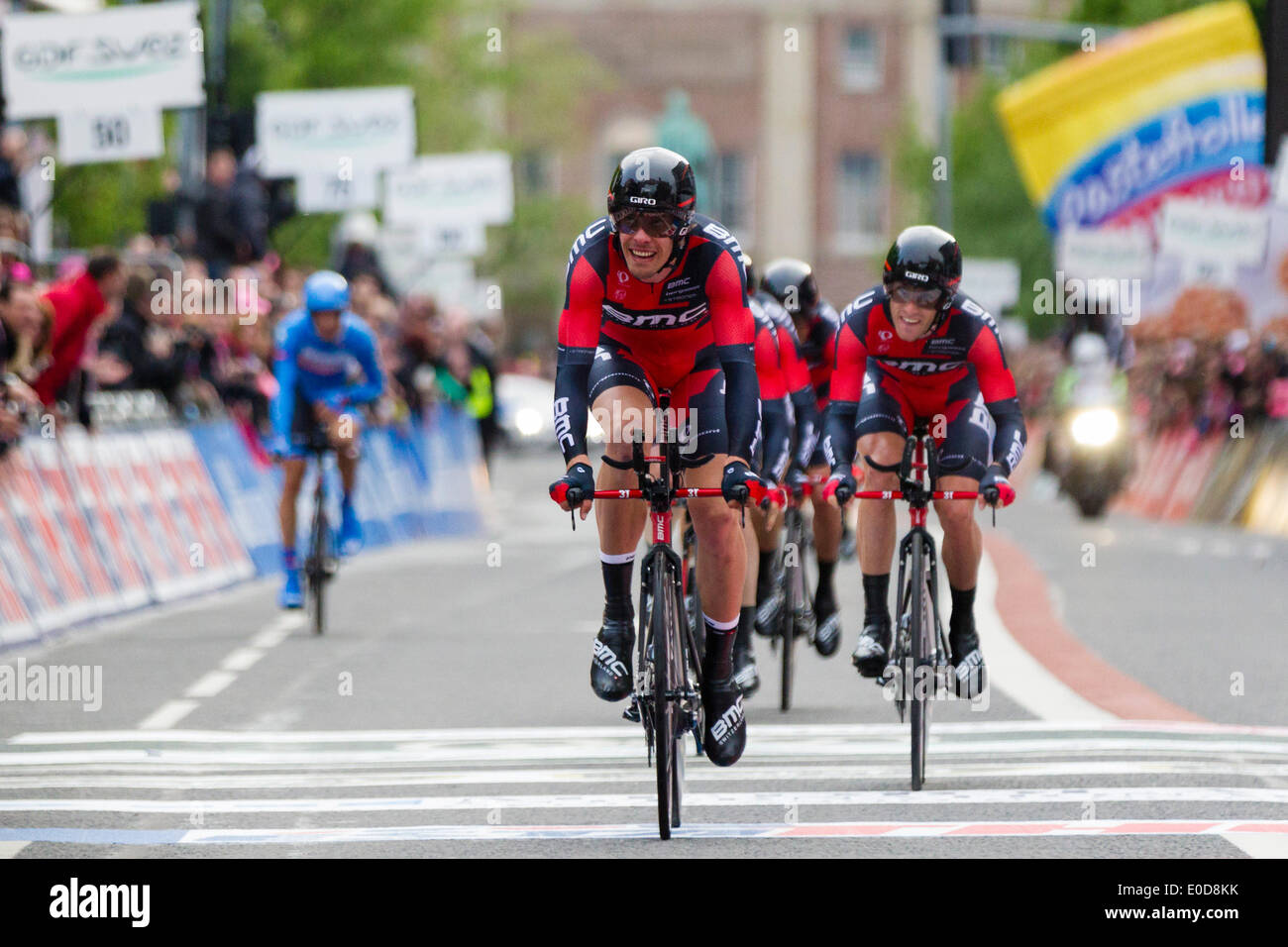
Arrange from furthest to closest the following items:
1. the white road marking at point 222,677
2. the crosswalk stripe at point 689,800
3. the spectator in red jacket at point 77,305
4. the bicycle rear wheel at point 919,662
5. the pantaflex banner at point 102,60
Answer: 1. the pantaflex banner at point 102,60
2. the spectator in red jacket at point 77,305
3. the white road marking at point 222,677
4. the bicycle rear wheel at point 919,662
5. the crosswalk stripe at point 689,800

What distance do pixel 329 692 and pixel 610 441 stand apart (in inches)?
164

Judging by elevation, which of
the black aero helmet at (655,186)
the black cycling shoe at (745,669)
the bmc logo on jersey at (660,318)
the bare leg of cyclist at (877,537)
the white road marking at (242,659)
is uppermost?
the black aero helmet at (655,186)

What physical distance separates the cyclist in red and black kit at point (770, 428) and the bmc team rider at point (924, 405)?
1.13 feet

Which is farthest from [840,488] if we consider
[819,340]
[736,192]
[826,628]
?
[736,192]

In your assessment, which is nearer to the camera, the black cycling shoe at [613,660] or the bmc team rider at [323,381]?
the black cycling shoe at [613,660]

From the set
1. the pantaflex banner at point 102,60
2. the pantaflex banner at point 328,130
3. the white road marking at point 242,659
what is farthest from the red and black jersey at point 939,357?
the pantaflex banner at point 328,130

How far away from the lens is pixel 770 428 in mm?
9938

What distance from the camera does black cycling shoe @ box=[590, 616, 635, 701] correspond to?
26.2 feet

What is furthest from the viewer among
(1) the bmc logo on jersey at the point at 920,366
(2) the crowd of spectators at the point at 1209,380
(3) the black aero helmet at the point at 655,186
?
(2) the crowd of spectators at the point at 1209,380

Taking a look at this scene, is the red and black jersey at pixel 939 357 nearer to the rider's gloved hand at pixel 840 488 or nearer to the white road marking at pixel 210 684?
the rider's gloved hand at pixel 840 488

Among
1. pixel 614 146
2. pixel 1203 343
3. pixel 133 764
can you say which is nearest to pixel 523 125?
pixel 614 146

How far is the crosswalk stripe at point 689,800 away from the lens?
27.4ft

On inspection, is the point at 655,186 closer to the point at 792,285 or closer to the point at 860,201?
the point at 792,285

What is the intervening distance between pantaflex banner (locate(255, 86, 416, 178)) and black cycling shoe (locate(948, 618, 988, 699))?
1658 centimetres
